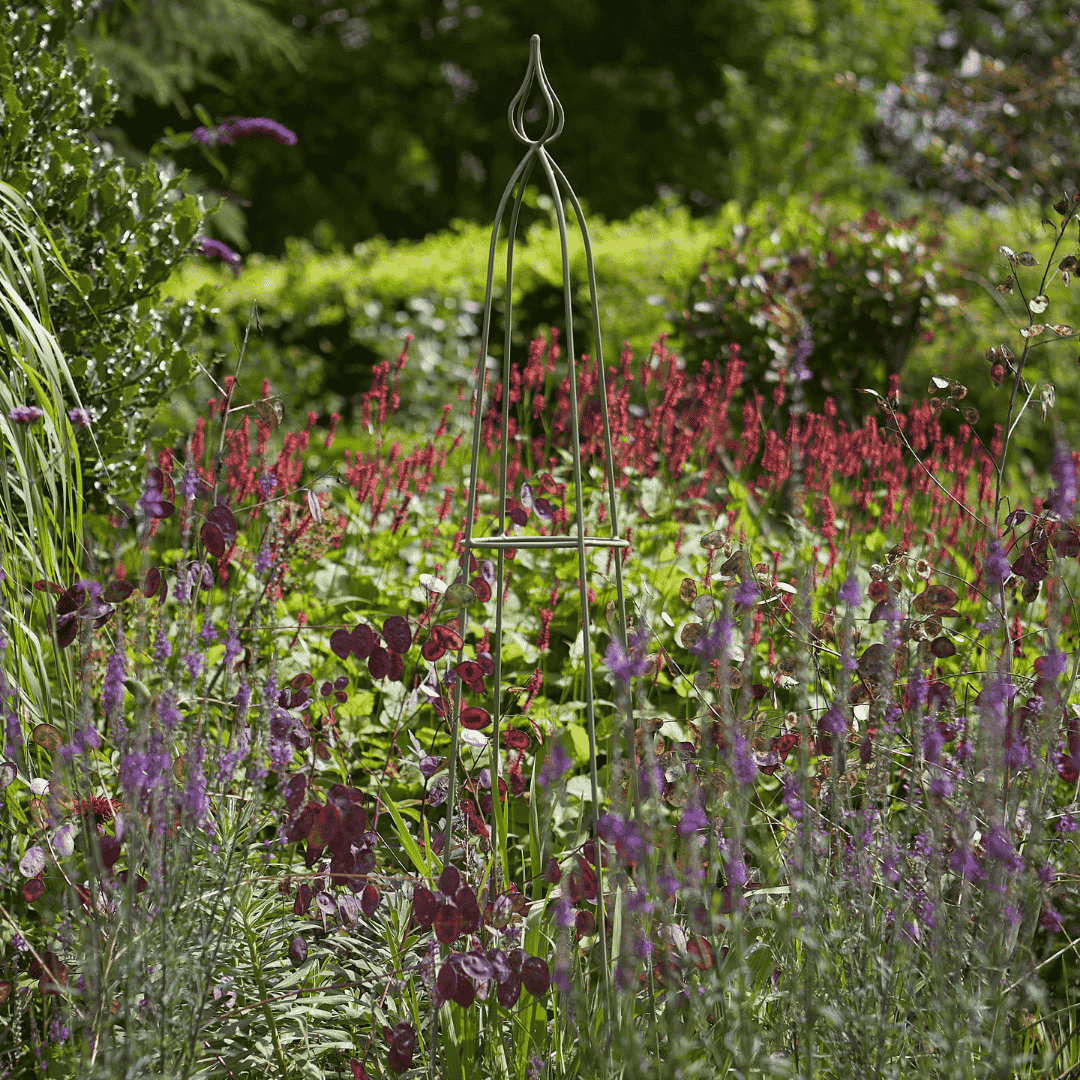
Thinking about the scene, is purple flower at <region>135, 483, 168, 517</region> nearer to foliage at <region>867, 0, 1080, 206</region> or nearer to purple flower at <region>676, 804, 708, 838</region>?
purple flower at <region>676, 804, 708, 838</region>

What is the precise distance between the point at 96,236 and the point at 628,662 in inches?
86.7

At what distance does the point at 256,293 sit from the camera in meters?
6.03

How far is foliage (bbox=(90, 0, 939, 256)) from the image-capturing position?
13.5 meters

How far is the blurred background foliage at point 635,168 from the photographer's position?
182 inches

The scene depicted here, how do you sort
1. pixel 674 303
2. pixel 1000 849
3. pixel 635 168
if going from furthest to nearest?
pixel 635 168 < pixel 674 303 < pixel 1000 849

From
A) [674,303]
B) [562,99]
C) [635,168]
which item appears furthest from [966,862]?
[562,99]

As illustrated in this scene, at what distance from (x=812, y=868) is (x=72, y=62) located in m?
2.85

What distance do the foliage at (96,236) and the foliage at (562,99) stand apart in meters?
10.6

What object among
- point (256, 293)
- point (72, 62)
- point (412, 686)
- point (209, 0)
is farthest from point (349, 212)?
point (412, 686)

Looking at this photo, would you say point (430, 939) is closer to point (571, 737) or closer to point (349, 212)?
point (571, 737)

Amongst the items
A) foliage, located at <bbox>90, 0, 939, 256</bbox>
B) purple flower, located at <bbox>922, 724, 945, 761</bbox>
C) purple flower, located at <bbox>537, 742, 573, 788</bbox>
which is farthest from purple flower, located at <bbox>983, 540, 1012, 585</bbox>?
foliage, located at <bbox>90, 0, 939, 256</bbox>

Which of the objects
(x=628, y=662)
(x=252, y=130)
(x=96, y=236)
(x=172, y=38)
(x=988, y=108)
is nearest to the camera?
(x=628, y=662)

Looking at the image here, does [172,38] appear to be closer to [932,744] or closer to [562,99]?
[562,99]

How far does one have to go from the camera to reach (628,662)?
4.11ft
